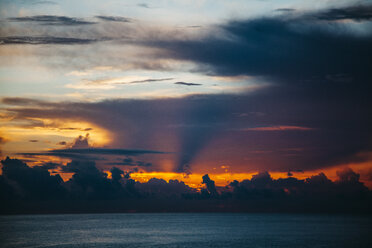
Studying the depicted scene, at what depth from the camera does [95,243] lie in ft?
611

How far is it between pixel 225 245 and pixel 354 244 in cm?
5659

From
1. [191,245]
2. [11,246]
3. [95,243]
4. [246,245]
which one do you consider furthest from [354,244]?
[11,246]

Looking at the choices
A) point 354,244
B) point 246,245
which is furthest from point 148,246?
point 354,244

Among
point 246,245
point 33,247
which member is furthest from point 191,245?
point 33,247

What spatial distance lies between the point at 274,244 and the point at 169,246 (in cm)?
4618

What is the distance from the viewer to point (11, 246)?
178 m

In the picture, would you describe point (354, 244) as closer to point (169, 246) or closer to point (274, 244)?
point (274, 244)

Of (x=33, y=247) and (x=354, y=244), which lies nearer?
(x=33, y=247)

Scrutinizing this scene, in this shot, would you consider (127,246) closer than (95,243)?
Yes

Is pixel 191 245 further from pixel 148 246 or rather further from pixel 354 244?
pixel 354 244

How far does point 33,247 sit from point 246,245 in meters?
88.2

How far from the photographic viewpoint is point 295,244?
180 m

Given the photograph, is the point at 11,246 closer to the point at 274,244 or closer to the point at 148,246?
the point at 148,246

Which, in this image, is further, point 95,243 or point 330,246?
point 95,243
